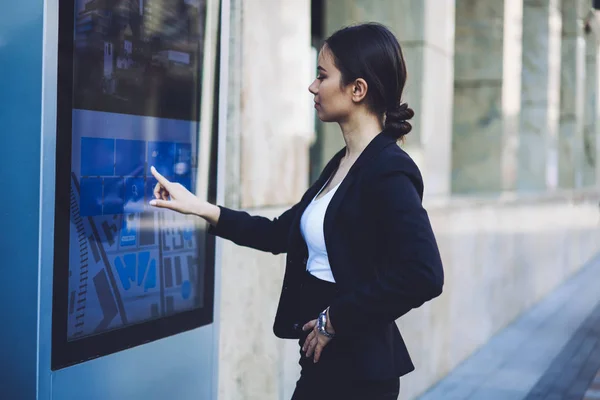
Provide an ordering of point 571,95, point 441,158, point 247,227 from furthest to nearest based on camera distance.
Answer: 1. point 571,95
2. point 441,158
3. point 247,227

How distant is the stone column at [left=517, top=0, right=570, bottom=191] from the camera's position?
1232 centimetres

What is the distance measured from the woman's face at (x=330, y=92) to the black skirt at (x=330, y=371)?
447 millimetres

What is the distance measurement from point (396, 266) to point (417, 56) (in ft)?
15.5

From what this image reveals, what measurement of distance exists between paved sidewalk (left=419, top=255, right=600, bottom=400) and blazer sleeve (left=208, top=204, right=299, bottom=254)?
3728mm

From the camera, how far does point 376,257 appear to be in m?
2.33

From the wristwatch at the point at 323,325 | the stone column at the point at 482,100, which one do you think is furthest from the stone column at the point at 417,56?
the wristwatch at the point at 323,325

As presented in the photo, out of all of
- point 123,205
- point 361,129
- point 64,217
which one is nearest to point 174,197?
point 123,205

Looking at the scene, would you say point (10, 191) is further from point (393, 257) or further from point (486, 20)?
point (486, 20)

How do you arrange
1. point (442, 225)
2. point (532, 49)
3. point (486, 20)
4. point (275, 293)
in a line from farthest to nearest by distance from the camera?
point (532, 49) → point (486, 20) → point (442, 225) → point (275, 293)

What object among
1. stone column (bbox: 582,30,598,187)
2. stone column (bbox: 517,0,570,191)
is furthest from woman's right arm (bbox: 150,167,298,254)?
stone column (bbox: 582,30,598,187)

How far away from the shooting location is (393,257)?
222 centimetres

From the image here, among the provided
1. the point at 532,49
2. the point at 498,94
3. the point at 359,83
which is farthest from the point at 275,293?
the point at 532,49

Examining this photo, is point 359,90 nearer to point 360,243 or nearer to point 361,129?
point 361,129

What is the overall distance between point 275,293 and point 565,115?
1306 centimetres
